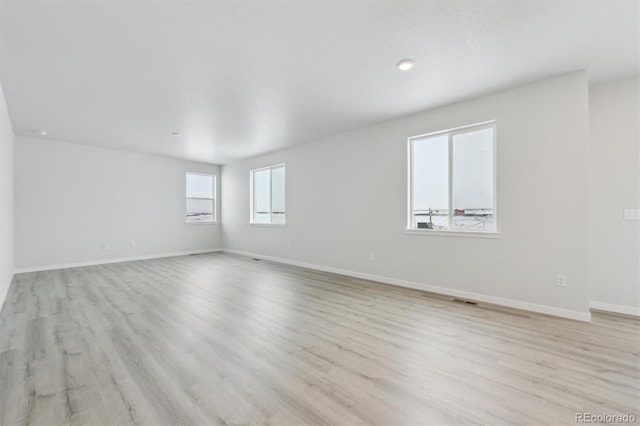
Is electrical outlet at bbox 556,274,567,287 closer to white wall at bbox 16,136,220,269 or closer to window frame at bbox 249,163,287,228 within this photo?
window frame at bbox 249,163,287,228

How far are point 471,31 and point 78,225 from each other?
7426 mm

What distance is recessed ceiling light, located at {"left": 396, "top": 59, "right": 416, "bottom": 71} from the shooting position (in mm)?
2658

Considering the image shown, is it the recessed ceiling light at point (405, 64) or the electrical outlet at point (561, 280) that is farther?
the electrical outlet at point (561, 280)

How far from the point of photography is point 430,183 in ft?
13.5

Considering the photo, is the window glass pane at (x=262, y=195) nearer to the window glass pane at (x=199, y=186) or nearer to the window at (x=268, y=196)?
the window at (x=268, y=196)

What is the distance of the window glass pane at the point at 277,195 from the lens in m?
6.56

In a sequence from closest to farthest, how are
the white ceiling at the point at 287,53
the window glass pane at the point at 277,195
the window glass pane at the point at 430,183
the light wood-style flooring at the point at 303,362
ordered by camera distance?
the light wood-style flooring at the point at 303,362 → the white ceiling at the point at 287,53 → the window glass pane at the point at 430,183 → the window glass pane at the point at 277,195

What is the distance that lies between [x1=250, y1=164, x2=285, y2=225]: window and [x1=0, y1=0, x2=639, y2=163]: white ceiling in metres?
2.61

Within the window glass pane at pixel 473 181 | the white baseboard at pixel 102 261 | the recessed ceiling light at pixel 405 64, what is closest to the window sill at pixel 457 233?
the window glass pane at pixel 473 181

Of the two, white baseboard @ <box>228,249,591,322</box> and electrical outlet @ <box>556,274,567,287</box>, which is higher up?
Answer: electrical outlet @ <box>556,274,567,287</box>

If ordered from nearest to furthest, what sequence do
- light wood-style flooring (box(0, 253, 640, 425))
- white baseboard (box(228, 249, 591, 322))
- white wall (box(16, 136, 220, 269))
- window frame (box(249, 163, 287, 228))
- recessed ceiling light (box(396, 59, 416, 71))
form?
light wood-style flooring (box(0, 253, 640, 425)), recessed ceiling light (box(396, 59, 416, 71)), white baseboard (box(228, 249, 591, 322)), white wall (box(16, 136, 220, 269)), window frame (box(249, 163, 287, 228))

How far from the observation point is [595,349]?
229cm

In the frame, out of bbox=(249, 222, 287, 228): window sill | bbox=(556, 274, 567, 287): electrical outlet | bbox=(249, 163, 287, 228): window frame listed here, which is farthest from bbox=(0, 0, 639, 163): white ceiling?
bbox=(249, 222, 287, 228): window sill

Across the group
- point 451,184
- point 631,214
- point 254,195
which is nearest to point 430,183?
point 451,184
